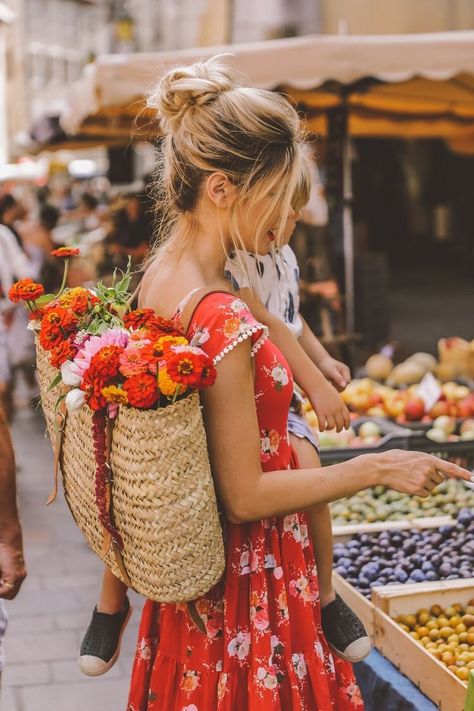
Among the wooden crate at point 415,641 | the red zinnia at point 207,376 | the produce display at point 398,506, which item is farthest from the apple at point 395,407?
the red zinnia at point 207,376

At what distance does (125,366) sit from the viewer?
199 cm

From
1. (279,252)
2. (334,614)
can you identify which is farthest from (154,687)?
(279,252)

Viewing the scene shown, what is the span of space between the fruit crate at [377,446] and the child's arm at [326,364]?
1394 millimetres

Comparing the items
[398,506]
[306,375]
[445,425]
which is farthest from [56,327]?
[445,425]

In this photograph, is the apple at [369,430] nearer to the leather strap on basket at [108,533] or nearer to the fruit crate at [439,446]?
the fruit crate at [439,446]

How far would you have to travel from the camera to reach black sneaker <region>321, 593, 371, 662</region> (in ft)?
8.16

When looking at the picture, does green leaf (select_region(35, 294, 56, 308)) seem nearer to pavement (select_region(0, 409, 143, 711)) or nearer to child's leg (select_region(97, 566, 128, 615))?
child's leg (select_region(97, 566, 128, 615))

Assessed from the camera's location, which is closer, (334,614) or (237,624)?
(237,624)

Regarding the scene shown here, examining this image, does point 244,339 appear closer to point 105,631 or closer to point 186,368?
point 186,368

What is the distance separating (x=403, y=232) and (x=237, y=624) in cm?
2072

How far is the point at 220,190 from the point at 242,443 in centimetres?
54

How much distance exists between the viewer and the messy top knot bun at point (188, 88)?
2.20 m

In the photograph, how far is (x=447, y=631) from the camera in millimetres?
3238

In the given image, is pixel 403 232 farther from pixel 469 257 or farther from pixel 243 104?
pixel 243 104
